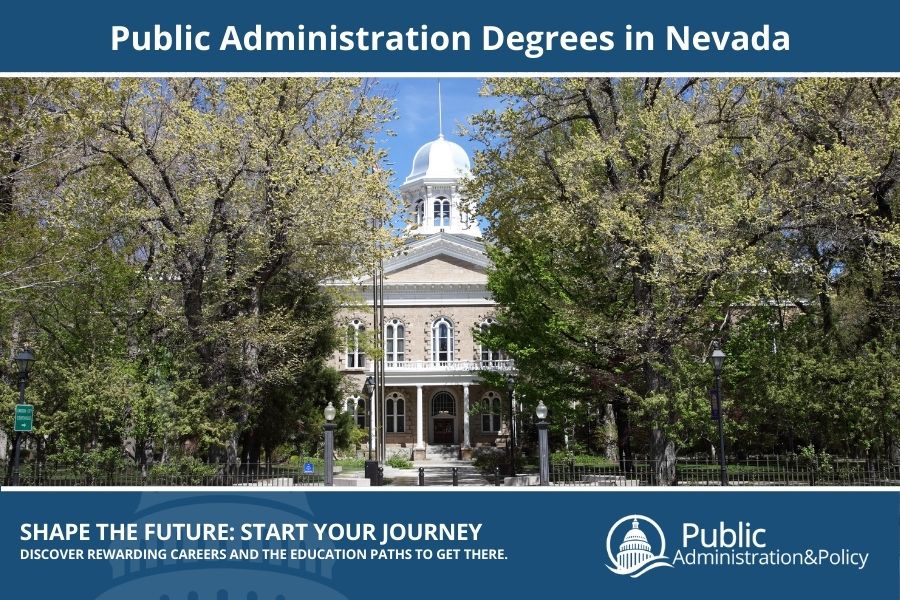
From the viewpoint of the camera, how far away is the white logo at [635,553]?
11.2m

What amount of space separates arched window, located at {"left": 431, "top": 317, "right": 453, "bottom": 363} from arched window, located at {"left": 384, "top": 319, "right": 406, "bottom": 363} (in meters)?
1.70

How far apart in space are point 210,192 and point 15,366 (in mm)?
7520

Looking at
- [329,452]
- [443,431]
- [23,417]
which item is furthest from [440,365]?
[23,417]

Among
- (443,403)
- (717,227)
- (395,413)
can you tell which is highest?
(717,227)

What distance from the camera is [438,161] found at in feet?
198

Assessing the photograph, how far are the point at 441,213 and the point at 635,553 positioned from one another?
49163 millimetres

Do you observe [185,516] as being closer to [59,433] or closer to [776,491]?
[776,491]

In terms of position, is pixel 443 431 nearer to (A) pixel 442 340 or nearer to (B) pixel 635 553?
(A) pixel 442 340

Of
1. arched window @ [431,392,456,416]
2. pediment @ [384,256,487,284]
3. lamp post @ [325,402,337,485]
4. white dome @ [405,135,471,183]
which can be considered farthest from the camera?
white dome @ [405,135,471,183]

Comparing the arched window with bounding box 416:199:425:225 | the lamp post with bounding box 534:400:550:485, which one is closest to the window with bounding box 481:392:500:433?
the arched window with bounding box 416:199:425:225

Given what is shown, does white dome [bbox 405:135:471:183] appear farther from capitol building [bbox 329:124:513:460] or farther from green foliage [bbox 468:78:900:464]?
green foliage [bbox 468:78:900:464]

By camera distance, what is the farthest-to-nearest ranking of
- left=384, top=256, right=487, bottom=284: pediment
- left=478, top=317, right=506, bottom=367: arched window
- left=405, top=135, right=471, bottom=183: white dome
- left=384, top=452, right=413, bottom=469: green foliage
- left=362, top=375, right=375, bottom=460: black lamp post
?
left=405, top=135, right=471, bottom=183: white dome, left=384, top=256, right=487, bottom=284: pediment, left=478, top=317, right=506, bottom=367: arched window, left=362, top=375, right=375, bottom=460: black lamp post, left=384, top=452, right=413, bottom=469: green foliage

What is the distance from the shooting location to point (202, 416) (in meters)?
22.1

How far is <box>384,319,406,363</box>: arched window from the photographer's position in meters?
48.7
